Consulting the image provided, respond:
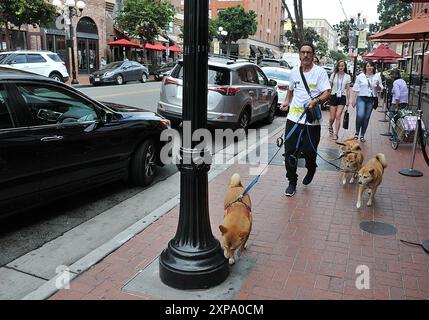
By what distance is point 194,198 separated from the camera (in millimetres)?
3396

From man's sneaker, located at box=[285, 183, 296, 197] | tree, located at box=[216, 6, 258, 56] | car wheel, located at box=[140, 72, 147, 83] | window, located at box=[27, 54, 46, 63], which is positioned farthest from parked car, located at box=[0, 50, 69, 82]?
tree, located at box=[216, 6, 258, 56]

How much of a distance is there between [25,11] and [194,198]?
2127cm

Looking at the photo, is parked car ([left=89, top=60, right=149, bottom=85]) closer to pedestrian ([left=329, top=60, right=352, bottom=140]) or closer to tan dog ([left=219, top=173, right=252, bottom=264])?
pedestrian ([left=329, top=60, right=352, bottom=140])

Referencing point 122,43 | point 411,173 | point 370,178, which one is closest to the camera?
point 370,178

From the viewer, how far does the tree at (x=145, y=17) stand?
32844mm

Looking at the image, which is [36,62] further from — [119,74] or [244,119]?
[244,119]

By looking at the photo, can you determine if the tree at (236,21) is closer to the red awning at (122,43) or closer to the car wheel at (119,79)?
the red awning at (122,43)

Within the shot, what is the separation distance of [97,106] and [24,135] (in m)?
1.27

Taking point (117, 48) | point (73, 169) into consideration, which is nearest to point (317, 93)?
point (73, 169)

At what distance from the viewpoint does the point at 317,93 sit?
18.2 ft

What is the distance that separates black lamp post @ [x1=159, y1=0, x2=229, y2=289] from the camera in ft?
10.4

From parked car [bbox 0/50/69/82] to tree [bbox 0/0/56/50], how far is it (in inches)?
89.0

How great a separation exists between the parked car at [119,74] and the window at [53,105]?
20.6m

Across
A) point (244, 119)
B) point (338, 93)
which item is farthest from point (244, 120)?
point (338, 93)
